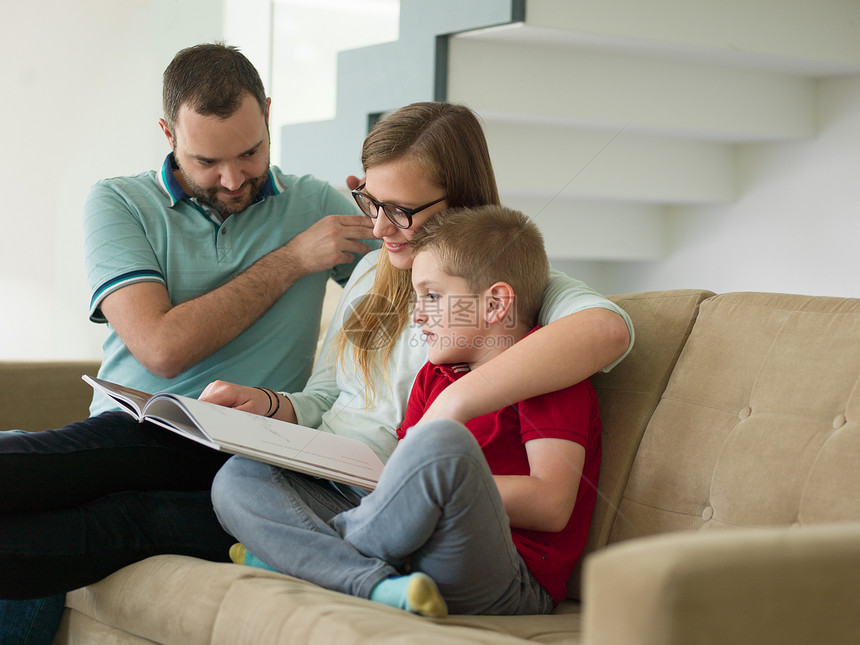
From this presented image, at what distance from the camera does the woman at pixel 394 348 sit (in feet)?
3.68

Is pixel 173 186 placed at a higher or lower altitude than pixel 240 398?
higher

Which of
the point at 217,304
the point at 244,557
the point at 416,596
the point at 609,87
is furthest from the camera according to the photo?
the point at 609,87

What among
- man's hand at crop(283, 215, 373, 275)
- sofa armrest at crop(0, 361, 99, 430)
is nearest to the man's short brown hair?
man's hand at crop(283, 215, 373, 275)

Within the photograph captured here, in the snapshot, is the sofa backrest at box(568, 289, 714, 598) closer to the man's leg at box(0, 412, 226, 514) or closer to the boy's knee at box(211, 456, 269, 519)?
the boy's knee at box(211, 456, 269, 519)

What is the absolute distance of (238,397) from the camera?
4.63 ft

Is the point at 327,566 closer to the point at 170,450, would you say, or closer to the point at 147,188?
the point at 170,450

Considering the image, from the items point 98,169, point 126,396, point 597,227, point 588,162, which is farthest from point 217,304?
point 98,169

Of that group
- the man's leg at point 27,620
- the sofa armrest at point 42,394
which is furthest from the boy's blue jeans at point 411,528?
the sofa armrest at point 42,394

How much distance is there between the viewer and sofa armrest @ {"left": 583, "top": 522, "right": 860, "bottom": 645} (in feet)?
2.08

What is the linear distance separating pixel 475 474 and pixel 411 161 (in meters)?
0.59

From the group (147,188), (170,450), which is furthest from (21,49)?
(170,450)

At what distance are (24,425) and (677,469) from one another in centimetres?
136

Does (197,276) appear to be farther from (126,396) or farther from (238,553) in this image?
(238,553)

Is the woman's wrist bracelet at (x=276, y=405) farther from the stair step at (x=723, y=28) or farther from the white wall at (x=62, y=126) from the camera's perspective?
the white wall at (x=62, y=126)
